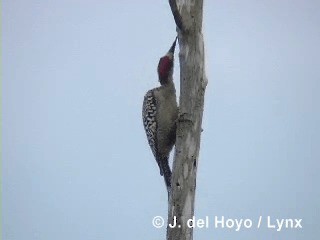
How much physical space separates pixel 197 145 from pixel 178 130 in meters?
0.15

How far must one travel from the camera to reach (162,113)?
3514 millimetres

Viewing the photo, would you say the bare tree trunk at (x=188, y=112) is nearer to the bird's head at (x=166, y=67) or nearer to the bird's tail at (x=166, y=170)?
the bird's tail at (x=166, y=170)

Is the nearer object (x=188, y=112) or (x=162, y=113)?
(x=188, y=112)

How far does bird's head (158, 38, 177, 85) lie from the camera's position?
3.53 meters

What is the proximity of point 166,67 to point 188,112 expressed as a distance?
75cm

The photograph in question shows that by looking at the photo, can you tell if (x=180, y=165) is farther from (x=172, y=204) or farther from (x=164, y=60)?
(x=164, y=60)

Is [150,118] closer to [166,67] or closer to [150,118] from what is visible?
[150,118]

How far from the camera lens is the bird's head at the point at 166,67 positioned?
11.6 feet

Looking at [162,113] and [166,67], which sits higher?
[166,67]

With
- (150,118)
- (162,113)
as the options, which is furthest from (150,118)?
(162,113)

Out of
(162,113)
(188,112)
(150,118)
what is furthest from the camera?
(150,118)

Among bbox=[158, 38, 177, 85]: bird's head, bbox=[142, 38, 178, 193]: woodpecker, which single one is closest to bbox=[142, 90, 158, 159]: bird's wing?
bbox=[142, 38, 178, 193]: woodpecker

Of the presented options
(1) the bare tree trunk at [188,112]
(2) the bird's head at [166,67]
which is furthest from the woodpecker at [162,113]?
(1) the bare tree trunk at [188,112]

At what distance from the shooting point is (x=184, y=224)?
9.31 ft
